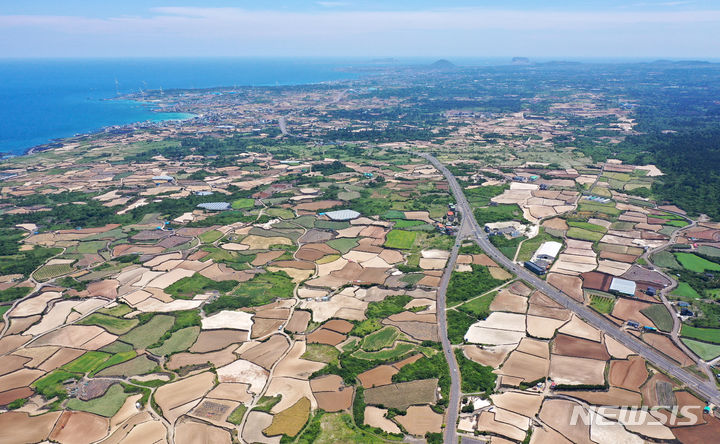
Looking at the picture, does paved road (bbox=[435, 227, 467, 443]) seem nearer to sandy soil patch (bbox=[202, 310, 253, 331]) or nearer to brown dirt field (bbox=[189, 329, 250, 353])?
brown dirt field (bbox=[189, 329, 250, 353])

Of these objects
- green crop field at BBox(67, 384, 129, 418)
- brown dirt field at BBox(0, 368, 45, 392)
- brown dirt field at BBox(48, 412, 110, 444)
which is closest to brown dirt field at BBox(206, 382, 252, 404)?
green crop field at BBox(67, 384, 129, 418)

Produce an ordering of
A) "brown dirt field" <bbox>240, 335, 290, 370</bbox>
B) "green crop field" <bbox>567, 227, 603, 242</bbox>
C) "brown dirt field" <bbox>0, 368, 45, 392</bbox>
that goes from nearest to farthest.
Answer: "brown dirt field" <bbox>0, 368, 45, 392</bbox> < "brown dirt field" <bbox>240, 335, 290, 370</bbox> < "green crop field" <bbox>567, 227, 603, 242</bbox>

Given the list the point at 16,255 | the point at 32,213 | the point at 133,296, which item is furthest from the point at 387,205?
the point at 32,213

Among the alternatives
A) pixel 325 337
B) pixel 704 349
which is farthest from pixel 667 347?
pixel 325 337

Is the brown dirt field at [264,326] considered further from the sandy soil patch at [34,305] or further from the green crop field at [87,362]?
the sandy soil patch at [34,305]

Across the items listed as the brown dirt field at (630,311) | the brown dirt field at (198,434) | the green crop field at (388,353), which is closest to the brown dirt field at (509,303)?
the brown dirt field at (630,311)

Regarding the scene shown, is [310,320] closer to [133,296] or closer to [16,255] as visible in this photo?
[133,296]
